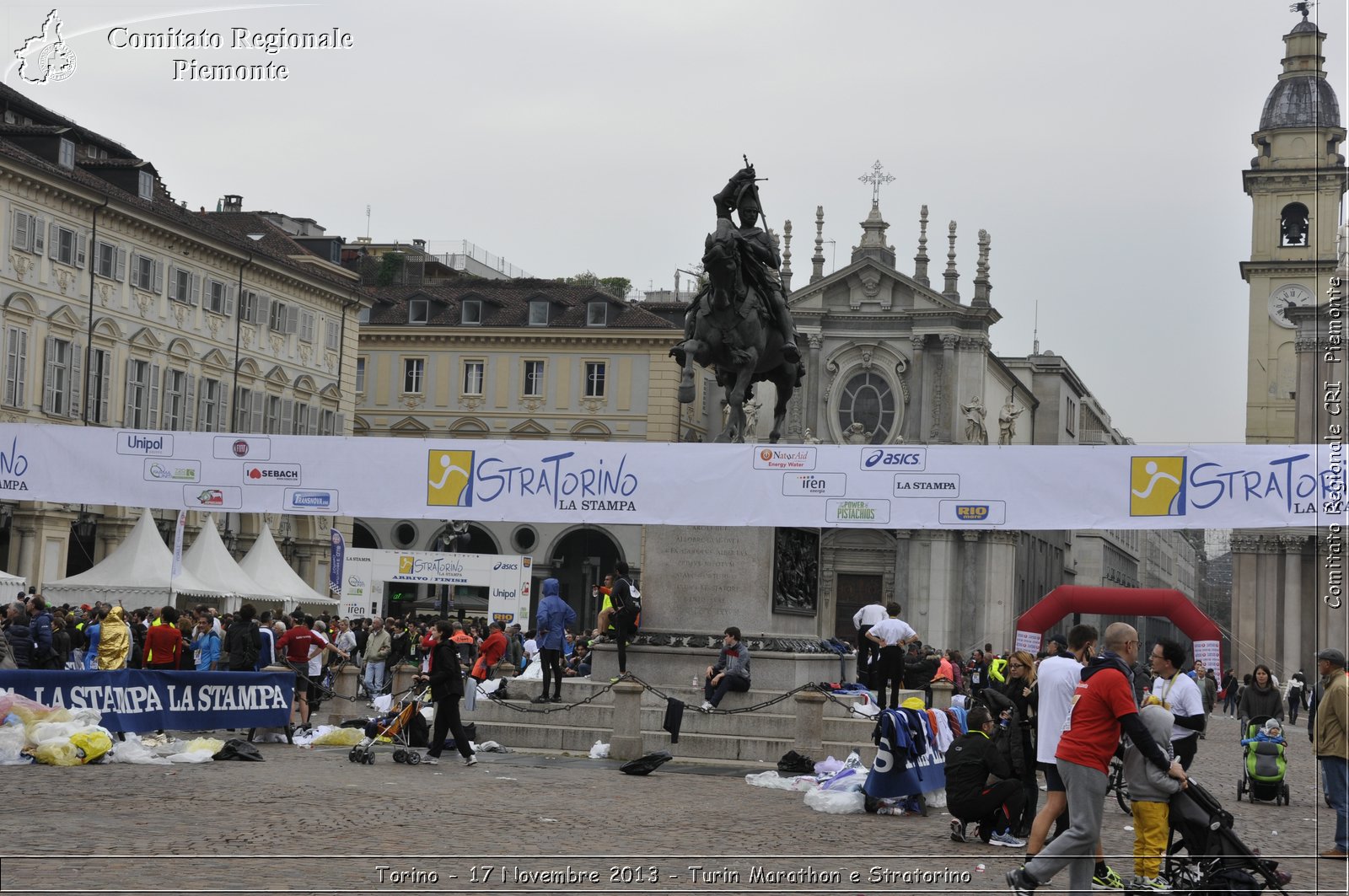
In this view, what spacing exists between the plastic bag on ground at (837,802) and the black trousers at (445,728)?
435 centimetres

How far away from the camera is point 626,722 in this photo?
64.8 ft

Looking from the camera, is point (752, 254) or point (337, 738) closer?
point (752, 254)

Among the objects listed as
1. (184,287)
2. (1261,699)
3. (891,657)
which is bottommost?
(1261,699)

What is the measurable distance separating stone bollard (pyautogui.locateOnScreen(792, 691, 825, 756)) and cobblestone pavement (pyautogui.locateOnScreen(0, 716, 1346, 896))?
768 millimetres

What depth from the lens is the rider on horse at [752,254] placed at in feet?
70.2

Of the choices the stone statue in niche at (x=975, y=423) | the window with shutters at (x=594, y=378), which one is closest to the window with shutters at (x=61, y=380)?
the window with shutters at (x=594, y=378)

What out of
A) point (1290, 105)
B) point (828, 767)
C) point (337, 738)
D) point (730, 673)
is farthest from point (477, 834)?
point (1290, 105)

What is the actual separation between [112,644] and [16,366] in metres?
26.9

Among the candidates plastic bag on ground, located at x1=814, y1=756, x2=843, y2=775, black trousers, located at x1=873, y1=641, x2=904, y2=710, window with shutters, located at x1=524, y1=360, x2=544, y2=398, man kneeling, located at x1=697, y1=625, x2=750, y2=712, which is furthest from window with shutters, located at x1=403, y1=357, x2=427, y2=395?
plastic bag on ground, located at x1=814, y1=756, x2=843, y2=775

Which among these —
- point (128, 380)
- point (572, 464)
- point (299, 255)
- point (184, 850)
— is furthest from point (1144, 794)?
point (299, 255)

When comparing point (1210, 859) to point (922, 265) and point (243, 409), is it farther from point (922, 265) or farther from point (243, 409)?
point (922, 265)

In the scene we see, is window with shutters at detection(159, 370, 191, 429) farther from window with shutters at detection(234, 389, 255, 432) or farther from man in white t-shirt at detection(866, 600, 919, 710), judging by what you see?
man in white t-shirt at detection(866, 600, 919, 710)

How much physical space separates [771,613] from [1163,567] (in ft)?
353

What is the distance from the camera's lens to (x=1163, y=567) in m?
124
